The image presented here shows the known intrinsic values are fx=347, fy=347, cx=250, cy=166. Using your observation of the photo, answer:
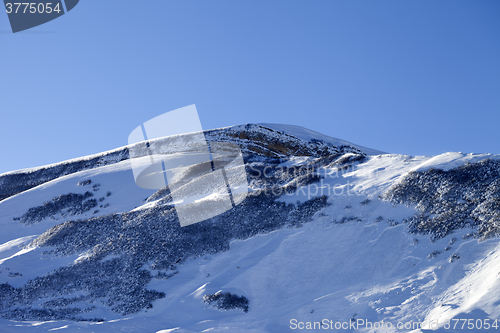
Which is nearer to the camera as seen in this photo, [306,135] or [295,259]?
[295,259]

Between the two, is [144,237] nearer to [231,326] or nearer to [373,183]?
[231,326]

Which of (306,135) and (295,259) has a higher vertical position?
(306,135)

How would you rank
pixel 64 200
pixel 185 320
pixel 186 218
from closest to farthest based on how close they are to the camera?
pixel 185 320 < pixel 186 218 < pixel 64 200

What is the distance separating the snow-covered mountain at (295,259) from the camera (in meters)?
12.4

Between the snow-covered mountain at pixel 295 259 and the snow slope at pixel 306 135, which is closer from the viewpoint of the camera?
the snow-covered mountain at pixel 295 259

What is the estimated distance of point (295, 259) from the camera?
52.2 ft

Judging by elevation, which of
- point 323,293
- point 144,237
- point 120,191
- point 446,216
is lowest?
point 323,293

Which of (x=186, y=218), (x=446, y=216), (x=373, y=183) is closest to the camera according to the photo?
(x=446, y=216)

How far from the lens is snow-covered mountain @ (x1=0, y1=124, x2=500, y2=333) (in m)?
12.4

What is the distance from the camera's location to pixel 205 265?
17.2 m

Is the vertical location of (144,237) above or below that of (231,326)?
above

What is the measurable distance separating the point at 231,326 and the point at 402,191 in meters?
10.5

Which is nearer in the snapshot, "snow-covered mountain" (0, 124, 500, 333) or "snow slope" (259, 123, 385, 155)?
"snow-covered mountain" (0, 124, 500, 333)

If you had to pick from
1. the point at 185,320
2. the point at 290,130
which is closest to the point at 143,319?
the point at 185,320
